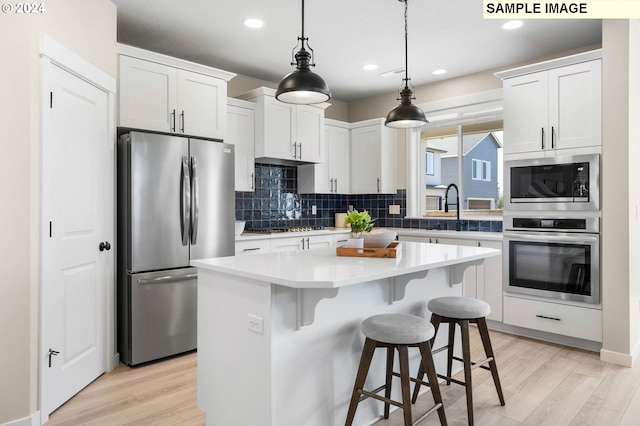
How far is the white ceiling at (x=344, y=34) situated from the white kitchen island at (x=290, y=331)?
1999 mm

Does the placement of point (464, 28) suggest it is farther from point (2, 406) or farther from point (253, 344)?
point (2, 406)

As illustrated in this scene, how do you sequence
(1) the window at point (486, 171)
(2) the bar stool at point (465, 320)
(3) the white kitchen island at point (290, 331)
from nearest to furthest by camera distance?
(3) the white kitchen island at point (290, 331)
(2) the bar stool at point (465, 320)
(1) the window at point (486, 171)

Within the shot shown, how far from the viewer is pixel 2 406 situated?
2.24 m

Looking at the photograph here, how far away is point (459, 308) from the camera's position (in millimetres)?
2482

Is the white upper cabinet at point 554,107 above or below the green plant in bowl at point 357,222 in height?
above

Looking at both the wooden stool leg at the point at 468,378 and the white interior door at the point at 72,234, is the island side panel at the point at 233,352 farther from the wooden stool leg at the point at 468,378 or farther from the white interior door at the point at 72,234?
the wooden stool leg at the point at 468,378

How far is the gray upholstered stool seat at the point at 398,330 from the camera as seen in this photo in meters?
2.01

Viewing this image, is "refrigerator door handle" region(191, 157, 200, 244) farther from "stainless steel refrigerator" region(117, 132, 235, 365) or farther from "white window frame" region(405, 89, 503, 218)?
"white window frame" region(405, 89, 503, 218)

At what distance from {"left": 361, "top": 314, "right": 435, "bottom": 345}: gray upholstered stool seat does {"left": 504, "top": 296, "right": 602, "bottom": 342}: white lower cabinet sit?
7.22 ft

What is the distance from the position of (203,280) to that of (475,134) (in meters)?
3.96

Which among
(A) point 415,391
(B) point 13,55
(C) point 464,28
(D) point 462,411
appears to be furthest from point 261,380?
(C) point 464,28

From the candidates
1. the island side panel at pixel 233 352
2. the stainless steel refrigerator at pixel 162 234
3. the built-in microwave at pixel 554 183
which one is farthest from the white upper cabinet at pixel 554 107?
the island side panel at pixel 233 352

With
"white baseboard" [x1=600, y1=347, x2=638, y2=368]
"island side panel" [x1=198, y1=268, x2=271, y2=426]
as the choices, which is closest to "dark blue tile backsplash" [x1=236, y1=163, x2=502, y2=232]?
"white baseboard" [x1=600, y1=347, x2=638, y2=368]

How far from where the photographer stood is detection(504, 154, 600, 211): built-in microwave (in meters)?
3.47
